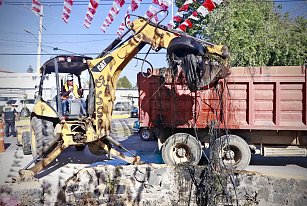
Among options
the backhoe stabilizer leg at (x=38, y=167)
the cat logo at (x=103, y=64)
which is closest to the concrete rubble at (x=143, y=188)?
the backhoe stabilizer leg at (x=38, y=167)

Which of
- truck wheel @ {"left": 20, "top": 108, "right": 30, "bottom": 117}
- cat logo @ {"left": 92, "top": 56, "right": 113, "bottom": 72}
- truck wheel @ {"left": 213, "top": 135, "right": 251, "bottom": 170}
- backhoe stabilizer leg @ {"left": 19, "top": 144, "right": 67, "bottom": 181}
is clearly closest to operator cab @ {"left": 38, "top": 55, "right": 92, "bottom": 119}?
cat logo @ {"left": 92, "top": 56, "right": 113, "bottom": 72}

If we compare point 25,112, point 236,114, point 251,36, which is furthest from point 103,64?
point 25,112

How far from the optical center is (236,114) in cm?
697

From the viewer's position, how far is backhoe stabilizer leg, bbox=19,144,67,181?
5.44 m

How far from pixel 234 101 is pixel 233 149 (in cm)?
114

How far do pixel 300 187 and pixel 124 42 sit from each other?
4582mm

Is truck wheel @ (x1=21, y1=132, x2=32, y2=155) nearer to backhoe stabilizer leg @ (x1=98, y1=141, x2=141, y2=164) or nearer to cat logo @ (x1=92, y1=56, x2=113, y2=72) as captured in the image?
backhoe stabilizer leg @ (x1=98, y1=141, x2=141, y2=164)

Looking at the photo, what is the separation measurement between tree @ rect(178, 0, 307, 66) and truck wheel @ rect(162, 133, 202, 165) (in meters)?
5.18

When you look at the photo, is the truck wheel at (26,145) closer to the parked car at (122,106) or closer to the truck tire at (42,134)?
the truck tire at (42,134)

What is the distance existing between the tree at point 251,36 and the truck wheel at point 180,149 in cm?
518

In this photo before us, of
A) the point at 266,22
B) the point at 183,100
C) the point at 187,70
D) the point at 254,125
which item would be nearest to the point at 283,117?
the point at 254,125

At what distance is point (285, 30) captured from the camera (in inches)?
504

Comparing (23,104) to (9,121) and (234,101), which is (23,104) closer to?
(9,121)

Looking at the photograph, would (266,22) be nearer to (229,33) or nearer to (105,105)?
(229,33)
